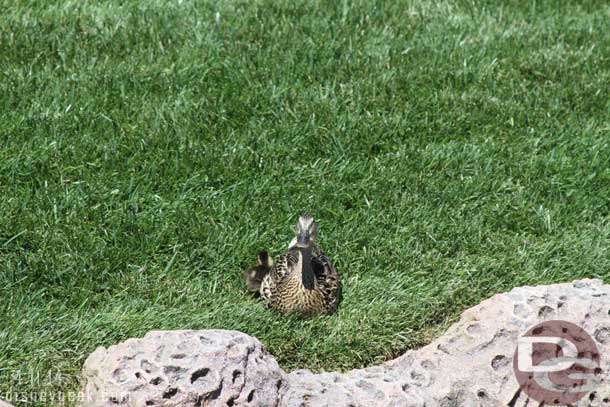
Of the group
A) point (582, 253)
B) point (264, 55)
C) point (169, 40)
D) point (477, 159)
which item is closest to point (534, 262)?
point (582, 253)

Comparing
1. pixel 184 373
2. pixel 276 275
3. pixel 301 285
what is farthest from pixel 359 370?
pixel 184 373

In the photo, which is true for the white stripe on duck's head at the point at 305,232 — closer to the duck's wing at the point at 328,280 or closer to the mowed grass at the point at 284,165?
the duck's wing at the point at 328,280

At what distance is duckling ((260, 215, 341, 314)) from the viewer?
5.68 meters

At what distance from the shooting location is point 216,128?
7.06 meters

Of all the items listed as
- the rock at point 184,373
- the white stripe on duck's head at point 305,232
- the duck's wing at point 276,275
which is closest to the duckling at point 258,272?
the duck's wing at point 276,275

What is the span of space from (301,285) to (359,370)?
0.71m

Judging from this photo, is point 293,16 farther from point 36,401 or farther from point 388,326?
point 36,401

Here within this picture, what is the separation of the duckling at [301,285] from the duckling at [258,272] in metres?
0.09

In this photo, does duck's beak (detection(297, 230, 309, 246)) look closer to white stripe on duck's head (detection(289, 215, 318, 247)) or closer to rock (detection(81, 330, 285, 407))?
white stripe on duck's head (detection(289, 215, 318, 247))

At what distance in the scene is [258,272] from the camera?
5965 mm

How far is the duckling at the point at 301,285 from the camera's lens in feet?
18.6

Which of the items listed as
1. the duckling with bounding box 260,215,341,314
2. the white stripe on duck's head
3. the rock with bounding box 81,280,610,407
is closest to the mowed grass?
the duckling with bounding box 260,215,341,314

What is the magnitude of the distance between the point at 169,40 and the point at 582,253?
3.46m

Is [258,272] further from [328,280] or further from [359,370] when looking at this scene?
[359,370]
